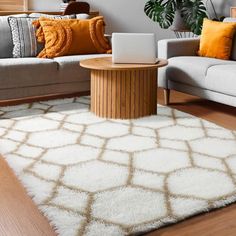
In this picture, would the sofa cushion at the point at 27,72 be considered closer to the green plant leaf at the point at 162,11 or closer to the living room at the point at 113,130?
the living room at the point at 113,130

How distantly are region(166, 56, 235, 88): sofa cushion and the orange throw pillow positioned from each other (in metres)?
0.75

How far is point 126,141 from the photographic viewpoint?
261 cm

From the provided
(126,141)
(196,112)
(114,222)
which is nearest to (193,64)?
(196,112)

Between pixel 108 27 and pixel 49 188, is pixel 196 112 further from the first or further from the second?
pixel 108 27

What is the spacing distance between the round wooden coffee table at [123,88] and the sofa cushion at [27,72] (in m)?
0.41

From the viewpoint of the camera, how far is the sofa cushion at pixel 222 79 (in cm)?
299

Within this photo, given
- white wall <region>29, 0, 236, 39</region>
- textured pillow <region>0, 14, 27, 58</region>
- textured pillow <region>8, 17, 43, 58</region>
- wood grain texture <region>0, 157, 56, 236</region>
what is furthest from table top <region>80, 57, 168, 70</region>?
white wall <region>29, 0, 236, 39</region>

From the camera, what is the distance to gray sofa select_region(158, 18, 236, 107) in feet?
10.0

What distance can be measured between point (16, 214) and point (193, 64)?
2125mm

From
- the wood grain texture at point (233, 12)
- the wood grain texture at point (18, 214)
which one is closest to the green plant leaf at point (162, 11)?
the wood grain texture at point (233, 12)

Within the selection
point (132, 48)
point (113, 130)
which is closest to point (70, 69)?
point (132, 48)

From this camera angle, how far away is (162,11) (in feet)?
16.6

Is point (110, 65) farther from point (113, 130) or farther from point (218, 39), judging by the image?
point (218, 39)

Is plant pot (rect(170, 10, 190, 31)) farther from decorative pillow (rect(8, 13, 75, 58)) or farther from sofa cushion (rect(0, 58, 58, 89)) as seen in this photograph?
sofa cushion (rect(0, 58, 58, 89))
